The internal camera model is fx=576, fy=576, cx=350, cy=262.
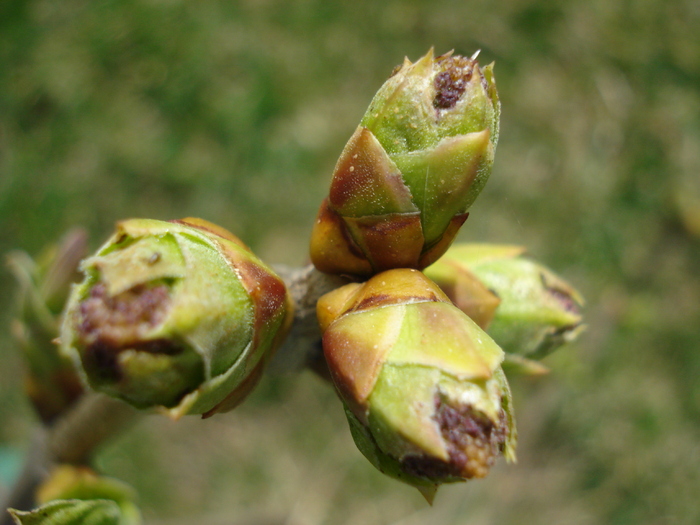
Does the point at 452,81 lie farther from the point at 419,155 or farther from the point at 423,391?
the point at 423,391

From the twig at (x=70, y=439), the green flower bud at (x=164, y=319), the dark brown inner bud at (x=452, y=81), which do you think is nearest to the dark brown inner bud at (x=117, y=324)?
the green flower bud at (x=164, y=319)

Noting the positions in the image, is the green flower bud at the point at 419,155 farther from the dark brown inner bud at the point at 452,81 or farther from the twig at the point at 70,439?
the twig at the point at 70,439

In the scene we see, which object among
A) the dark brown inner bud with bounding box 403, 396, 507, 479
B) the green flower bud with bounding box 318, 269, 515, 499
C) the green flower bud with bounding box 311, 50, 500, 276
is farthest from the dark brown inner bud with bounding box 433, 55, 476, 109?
the dark brown inner bud with bounding box 403, 396, 507, 479

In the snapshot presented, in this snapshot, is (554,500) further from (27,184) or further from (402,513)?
(27,184)

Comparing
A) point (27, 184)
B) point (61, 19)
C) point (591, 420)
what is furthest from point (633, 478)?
point (61, 19)

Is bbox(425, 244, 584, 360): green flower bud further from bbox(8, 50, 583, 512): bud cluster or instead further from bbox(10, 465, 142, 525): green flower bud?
bbox(10, 465, 142, 525): green flower bud

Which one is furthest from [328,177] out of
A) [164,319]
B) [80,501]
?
[164,319]
